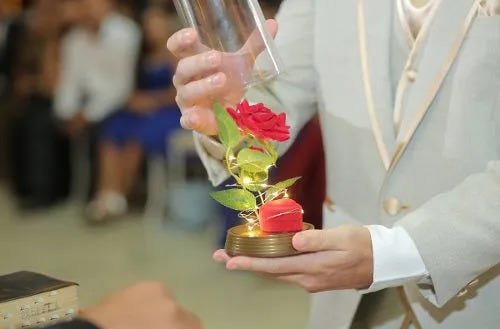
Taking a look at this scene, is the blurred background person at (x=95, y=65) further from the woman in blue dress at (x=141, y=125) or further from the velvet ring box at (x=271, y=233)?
the velvet ring box at (x=271, y=233)

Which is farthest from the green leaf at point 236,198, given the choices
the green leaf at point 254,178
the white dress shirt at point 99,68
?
the white dress shirt at point 99,68

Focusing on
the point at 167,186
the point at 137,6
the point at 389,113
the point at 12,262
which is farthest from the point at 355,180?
the point at 137,6

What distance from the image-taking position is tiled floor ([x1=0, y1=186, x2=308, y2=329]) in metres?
3.35

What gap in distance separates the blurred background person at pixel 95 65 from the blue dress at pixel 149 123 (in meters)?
0.07

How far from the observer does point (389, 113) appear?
1289 millimetres

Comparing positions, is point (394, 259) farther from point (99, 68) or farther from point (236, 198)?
point (99, 68)

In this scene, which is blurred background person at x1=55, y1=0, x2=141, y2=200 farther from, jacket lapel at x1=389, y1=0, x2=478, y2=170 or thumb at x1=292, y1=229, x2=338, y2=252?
thumb at x1=292, y1=229, x2=338, y2=252

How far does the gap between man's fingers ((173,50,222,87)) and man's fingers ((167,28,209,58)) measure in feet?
0.04

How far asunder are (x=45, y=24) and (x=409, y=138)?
14.0 feet

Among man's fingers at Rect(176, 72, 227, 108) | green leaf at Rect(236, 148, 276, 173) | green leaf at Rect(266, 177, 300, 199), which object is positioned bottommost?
green leaf at Rect(266, 177, 300, 199)

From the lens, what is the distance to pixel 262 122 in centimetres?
109

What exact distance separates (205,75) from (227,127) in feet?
0.30

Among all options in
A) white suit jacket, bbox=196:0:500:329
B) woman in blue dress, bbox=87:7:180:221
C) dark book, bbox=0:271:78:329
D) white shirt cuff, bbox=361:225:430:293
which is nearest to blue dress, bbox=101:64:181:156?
woman in blue dress, bbox=87:7:180:221

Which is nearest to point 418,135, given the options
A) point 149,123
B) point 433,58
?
point 433,58
